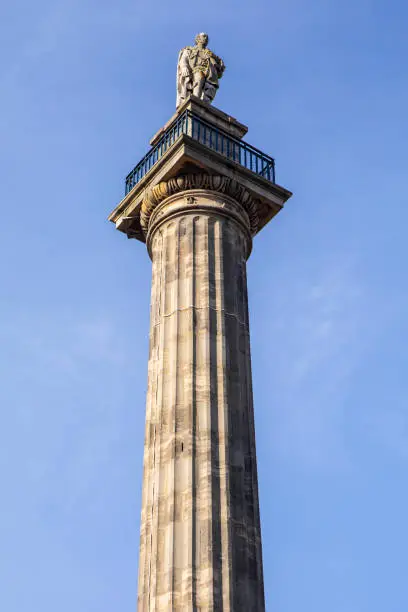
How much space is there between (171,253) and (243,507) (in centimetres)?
777

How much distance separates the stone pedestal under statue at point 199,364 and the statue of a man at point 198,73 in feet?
6.56

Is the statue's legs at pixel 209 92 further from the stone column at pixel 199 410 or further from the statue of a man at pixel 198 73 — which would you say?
the stone column at pixel 199 410

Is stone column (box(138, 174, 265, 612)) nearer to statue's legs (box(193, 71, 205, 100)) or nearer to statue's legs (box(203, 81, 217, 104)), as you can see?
statue's legs (box(203, 81, 217, 104))

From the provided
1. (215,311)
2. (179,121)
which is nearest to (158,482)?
(215,311)

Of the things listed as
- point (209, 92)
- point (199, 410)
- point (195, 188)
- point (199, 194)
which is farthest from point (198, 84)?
point (199, 410)

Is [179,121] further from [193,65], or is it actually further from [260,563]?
[260,563]

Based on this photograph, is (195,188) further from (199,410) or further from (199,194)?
(199,410)

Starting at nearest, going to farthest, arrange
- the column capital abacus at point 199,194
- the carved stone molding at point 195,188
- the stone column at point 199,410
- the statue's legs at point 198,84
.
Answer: the stone column at point 199,410
the column capital abacus at point 199,194
the carved stone molding at point 195,188
the statue's legs at point 198,84

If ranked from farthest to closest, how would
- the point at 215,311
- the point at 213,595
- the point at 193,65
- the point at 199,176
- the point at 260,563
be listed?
the point at 193,65
the point at 199,176
the point at 215,311
the point at 260,563
the point at 213,595

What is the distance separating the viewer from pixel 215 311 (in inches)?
996

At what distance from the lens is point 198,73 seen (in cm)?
3189

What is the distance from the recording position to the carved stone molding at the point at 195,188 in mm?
27531

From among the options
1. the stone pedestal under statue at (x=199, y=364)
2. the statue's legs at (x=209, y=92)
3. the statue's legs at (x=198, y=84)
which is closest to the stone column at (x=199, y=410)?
the stone pedestal under statue at (x=199, y=364)

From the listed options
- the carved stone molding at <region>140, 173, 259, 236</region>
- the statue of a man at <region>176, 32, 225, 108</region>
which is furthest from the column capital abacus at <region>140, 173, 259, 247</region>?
the statue of a man at <region>176, 32, 225, 108</region>
